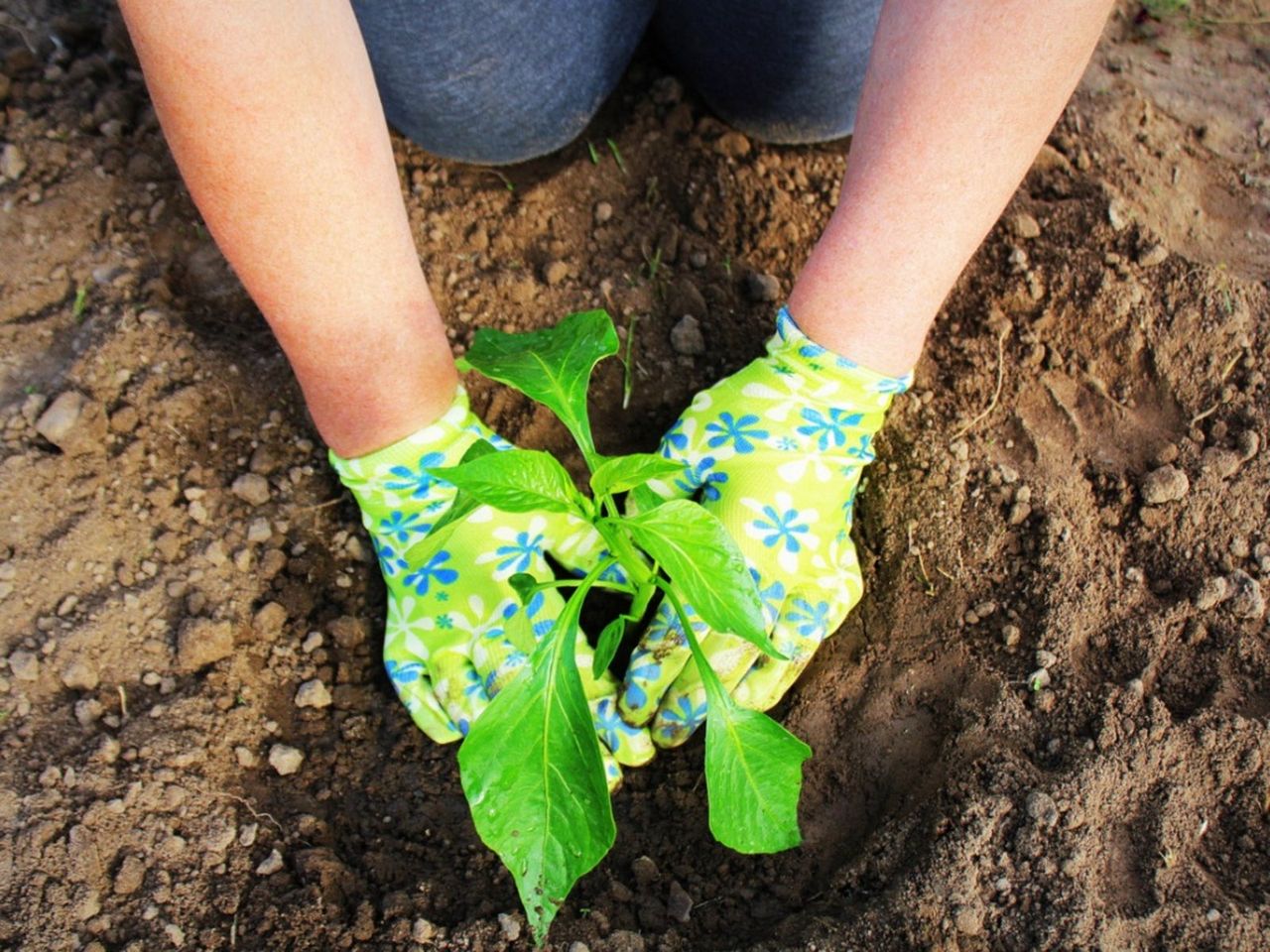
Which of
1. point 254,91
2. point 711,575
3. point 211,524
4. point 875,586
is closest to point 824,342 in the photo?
point 875,586

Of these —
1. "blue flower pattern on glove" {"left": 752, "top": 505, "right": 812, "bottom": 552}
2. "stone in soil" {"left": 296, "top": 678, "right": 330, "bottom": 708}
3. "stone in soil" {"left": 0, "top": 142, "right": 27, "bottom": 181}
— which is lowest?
"stone in soil" {"left": 296, "top": 678, "right": 330, "bottom": 708}

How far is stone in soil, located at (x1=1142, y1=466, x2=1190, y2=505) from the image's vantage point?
1498mm

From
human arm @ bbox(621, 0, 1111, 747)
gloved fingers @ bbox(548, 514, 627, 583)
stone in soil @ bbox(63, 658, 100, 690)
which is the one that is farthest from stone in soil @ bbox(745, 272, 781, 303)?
stone in soil @ bbox(63, 658, 100, 690)

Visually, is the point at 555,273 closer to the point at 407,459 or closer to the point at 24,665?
the point at 407,459

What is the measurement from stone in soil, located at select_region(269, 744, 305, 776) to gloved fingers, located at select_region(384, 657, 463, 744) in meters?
0.15

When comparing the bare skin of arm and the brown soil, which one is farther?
the brown soil

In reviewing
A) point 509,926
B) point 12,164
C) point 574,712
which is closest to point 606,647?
point 574,712

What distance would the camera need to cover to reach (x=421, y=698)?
145 centimetres

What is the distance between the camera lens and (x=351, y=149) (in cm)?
128

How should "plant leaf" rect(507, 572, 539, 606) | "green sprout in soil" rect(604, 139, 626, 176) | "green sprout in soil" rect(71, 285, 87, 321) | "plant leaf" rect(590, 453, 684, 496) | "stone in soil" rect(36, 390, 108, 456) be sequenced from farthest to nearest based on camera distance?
"green sprout in soil" rect(604, 139, 626, 176) < "green sprout in soil" rect(71, 285, 87, 321) < "stone in soil" rect(36, 390, 108, 456) < "plant leaf" rect(507, 572, 539, 606) < "plant leaf" rect(590, 453, 684, 496)

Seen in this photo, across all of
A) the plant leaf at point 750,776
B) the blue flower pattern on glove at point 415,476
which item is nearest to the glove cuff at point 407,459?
the blue flower pattern on glove at point 415,476

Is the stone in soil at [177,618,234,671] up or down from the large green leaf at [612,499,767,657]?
down

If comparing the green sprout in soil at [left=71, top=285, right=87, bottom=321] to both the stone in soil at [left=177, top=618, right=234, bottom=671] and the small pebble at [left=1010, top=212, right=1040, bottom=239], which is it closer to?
the stone in soil at [left=177, top=618, right=234, bottom=671]

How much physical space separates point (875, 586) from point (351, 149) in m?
0.87
